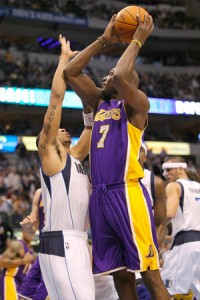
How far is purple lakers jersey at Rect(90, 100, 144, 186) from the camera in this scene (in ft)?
16.7

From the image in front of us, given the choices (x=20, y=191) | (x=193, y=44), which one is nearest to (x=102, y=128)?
(x=20, y=191)

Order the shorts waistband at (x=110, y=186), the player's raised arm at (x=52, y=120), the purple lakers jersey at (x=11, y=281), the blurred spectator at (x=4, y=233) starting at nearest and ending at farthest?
the shorts waistband at (x=110, y=186) < the player's raised arm at (x=52, y=120) < the purple lakers jersey at (x=11, y=281) < the blurred spectator at (x=4, y=233)

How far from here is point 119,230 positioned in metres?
4.99

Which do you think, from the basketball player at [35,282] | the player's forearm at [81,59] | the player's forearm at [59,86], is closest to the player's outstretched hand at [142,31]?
the player's forearm at [81,59]

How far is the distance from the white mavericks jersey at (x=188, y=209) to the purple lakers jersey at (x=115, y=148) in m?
2.70

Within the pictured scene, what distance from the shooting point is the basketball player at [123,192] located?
4.96m

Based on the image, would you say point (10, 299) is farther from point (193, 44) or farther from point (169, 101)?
point (193, 44)

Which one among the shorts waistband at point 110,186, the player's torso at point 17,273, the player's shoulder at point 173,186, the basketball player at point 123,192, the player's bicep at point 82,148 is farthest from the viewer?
the player's torso at point 17,273

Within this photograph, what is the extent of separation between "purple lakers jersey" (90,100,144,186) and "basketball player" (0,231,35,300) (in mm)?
3915

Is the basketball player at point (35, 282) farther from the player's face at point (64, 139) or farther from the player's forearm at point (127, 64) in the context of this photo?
the player's forearm at point (127, 64)

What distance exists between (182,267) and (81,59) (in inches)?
135

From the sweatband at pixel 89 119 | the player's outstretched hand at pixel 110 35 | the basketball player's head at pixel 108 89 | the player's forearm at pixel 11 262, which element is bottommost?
the player's forearm at pixel 11 262

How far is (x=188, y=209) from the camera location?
7840 mm

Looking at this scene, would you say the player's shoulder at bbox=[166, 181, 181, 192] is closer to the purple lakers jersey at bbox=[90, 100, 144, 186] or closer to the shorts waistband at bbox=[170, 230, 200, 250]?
the shorts waistband at bbox=[170, 230, 200, 250]
